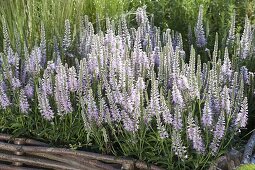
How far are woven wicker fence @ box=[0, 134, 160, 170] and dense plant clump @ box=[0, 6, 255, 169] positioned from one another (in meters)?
0.06

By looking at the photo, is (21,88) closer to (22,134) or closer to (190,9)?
(22,134)

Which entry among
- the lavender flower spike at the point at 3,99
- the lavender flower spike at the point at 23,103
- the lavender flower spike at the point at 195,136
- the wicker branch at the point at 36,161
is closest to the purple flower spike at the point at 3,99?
the lavender flower spike at the point at 3,99

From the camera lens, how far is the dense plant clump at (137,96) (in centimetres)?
266

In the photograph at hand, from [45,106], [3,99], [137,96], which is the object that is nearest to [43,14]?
[3,99]

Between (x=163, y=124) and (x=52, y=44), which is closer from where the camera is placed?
(x=163, y=124)

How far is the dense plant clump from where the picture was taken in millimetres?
2664

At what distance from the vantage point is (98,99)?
2865 mm

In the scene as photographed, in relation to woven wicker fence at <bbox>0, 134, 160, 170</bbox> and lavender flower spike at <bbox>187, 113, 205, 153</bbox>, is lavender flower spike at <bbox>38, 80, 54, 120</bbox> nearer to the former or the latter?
woven wicker fence at <bbox>0, 134, 160, 170</bbox>

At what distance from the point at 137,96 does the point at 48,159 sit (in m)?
0.69

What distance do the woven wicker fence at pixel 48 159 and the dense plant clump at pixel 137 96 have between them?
0.20ft

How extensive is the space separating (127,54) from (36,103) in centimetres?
55

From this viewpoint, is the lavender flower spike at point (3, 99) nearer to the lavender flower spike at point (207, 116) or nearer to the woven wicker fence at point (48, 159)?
the woven wicker fence at point (48, 159)

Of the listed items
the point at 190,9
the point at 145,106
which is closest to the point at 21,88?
the point at 145,106

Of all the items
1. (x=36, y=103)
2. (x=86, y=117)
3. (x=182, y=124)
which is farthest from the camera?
(x=36, y=103)
